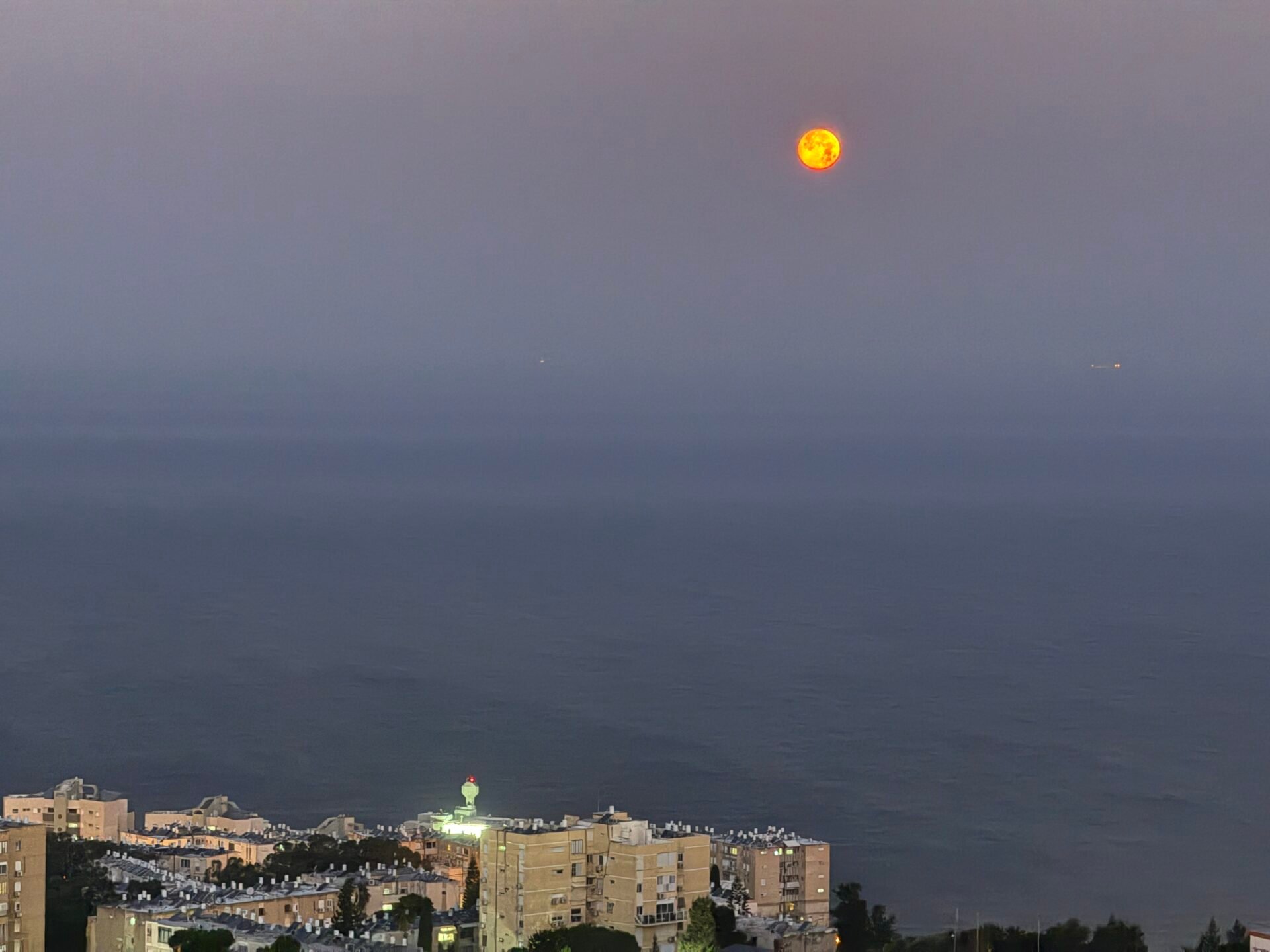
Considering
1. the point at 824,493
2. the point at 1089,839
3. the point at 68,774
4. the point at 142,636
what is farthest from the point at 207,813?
the point at 824,493

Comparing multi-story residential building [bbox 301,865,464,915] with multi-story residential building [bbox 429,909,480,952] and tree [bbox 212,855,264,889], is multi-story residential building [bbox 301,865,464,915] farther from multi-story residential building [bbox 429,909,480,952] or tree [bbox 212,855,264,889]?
multi-story residential building [bbox 429,909,480,952]

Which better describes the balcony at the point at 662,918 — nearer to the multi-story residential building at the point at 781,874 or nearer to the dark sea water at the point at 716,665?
the multi-story residential building at the point at 781,874

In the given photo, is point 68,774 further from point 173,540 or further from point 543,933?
point 173,540

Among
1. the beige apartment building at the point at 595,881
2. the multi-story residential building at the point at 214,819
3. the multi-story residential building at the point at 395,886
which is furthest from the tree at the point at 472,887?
the multi-story residential building at the point at 214,819

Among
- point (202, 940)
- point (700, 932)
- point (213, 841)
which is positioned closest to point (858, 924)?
point (700, 932)

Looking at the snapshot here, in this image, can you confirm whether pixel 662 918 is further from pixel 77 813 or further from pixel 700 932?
pixel 77 813

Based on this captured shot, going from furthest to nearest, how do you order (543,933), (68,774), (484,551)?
(484,551) → (68,774) → (543,933)
